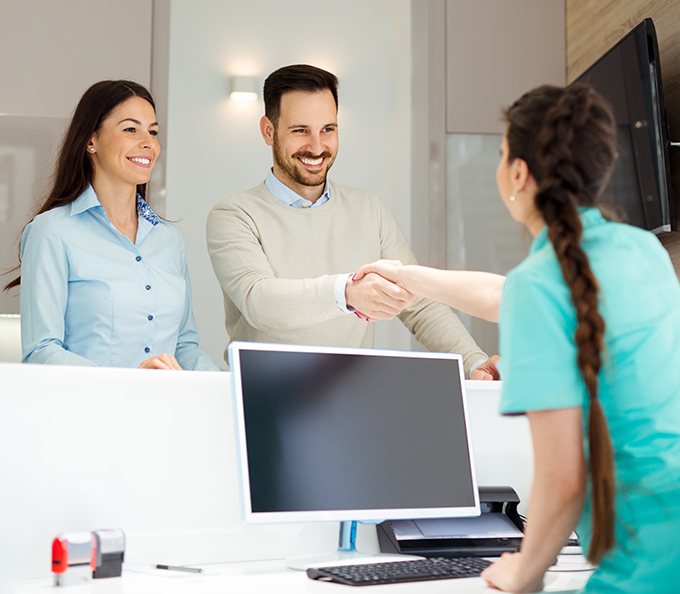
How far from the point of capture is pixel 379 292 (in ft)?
7.61

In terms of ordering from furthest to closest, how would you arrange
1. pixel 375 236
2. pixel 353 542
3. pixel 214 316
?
pixel 214 316 < pixel 375 236 < pixel 353 542

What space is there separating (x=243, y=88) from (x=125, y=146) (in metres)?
→ 2.06

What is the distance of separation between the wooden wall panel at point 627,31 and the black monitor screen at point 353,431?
165 cm

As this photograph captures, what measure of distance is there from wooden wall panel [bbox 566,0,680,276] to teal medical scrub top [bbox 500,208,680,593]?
225cm

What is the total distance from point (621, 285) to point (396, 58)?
3.74 meters

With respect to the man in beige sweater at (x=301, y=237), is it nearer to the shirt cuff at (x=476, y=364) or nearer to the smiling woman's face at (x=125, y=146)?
the shirt cuff at (x=476, y=364)

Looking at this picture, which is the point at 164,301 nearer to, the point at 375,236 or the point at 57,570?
the point at 375,236

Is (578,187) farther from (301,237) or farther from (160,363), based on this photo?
(301,237)

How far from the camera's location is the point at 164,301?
2.64 m

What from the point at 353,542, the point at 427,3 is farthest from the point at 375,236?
the point at 427,3

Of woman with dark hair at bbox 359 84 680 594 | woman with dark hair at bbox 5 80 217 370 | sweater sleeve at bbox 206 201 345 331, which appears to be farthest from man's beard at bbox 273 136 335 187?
woman with dark hair at bbox 359 84 680 594

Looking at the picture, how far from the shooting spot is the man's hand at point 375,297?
2273 mm

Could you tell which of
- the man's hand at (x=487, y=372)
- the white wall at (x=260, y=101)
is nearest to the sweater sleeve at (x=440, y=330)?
the man's hand at (x=487, y=372)

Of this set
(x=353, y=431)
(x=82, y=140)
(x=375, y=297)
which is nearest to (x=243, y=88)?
(x=82, y=140)
